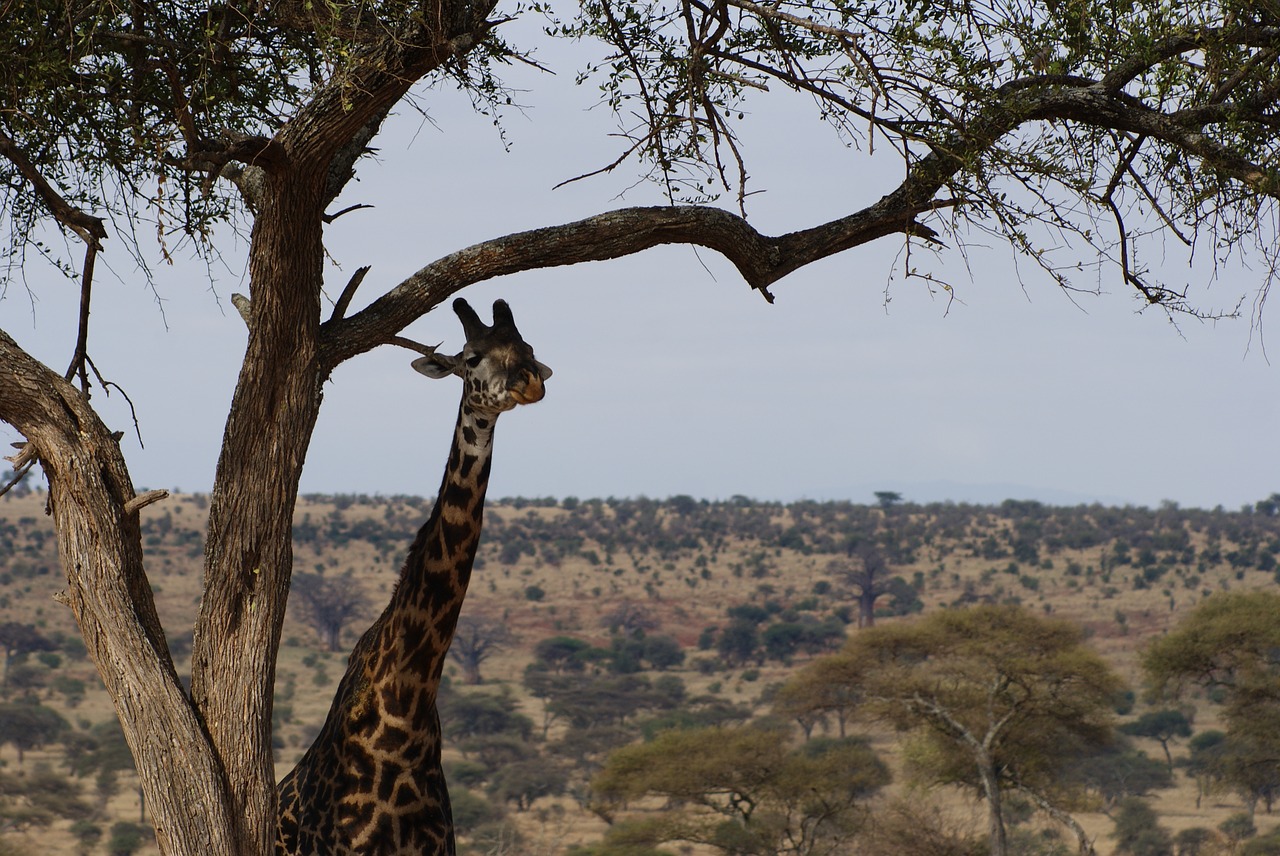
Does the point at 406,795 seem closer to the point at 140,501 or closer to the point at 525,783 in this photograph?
the point at 140,501

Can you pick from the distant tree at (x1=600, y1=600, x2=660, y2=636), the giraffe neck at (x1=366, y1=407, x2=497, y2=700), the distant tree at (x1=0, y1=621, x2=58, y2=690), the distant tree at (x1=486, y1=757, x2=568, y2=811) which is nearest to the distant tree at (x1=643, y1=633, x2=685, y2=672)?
the distant tree at (x1=600, y1=600, x2=660, y2=636)

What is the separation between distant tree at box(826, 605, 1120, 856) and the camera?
21.2m

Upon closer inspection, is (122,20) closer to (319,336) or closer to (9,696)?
(319,336)

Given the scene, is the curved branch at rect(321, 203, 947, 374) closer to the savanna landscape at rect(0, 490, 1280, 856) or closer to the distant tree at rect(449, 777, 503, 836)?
the savanna landscape at rect(0, 490, 1280, 856)

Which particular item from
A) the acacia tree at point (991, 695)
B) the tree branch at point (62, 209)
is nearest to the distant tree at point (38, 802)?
the acacia tree at point (991, 695)

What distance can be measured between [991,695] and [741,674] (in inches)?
935

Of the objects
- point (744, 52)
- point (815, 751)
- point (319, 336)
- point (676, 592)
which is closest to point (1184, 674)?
point (815, 751)

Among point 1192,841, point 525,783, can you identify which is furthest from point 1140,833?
point 525,783

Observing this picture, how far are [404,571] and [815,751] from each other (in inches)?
994

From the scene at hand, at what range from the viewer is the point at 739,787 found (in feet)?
70.8

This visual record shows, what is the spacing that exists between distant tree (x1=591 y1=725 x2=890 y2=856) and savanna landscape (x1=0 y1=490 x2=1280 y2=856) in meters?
0.05

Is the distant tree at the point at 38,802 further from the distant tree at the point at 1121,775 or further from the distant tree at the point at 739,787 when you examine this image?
the distant tree at the point at 1121,775

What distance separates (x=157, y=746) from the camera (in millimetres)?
4863

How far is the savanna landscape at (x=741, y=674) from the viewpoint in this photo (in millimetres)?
21734
